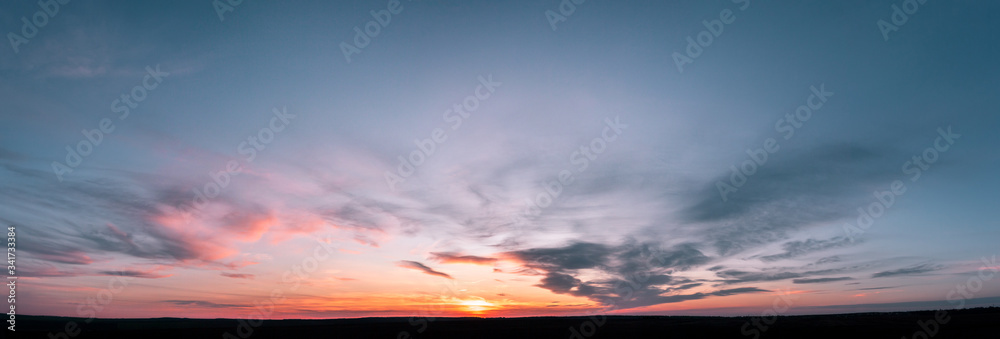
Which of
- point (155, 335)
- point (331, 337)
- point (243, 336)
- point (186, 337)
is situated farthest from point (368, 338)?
point (155, 335)

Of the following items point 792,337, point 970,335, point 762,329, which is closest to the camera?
point 970,335

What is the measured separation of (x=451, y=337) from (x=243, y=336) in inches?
1229

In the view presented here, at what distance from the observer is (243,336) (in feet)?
221

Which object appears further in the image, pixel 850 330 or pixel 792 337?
pixel 850 330

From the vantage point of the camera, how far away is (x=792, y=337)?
5456 centimetres

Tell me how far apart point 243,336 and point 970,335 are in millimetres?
90189

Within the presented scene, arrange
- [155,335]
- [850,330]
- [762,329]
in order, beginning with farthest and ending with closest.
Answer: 1. [155,335]
2. [762,329]
3. [850,330]

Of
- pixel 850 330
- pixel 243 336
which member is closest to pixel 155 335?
pixel 243 336

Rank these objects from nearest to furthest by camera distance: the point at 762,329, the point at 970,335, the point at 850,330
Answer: the point at 970,335, the point at 850,330, the point at 762,329

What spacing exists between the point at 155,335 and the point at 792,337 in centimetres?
8575

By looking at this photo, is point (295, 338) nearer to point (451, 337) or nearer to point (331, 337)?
point (331, 337)

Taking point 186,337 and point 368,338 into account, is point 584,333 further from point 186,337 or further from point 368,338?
point 186,337

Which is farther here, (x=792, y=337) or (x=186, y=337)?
(x=186, y=337)

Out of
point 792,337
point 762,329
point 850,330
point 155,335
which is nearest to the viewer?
point 792,337
